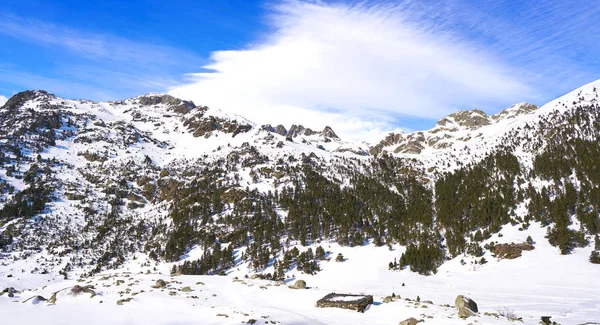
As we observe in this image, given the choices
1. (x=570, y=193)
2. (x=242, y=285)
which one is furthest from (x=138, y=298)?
(x=570, y=193)

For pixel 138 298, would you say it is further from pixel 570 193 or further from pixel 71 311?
pixel 570 193

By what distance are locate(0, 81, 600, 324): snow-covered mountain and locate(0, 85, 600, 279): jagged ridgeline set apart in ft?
2.02

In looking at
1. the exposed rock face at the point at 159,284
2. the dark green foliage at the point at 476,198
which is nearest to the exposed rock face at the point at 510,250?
the dark green foliage at the point at 476,198

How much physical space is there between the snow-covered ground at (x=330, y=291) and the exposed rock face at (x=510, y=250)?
64.0 inches

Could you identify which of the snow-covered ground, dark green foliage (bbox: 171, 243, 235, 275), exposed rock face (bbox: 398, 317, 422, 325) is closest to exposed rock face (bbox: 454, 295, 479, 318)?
the snow-covered ground

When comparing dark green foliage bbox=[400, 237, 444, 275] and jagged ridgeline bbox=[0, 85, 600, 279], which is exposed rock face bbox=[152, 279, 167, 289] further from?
dark green foliage bbox=[400, 237, 444, 275]

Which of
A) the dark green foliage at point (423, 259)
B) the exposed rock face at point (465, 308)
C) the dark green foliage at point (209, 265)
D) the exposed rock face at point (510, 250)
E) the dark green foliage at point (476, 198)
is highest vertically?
the dark green foliage at point (476, 198)

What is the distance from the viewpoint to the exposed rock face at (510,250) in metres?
67.0

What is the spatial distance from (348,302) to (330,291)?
991 centimetres

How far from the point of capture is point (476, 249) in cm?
7256

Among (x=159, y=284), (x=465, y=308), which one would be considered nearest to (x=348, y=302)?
(x=465, y=308)

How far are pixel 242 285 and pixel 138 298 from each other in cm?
1284

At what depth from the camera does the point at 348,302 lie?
89.4ft

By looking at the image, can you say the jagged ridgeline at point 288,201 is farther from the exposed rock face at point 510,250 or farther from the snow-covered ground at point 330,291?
the snow-covered ground at point 330,291
